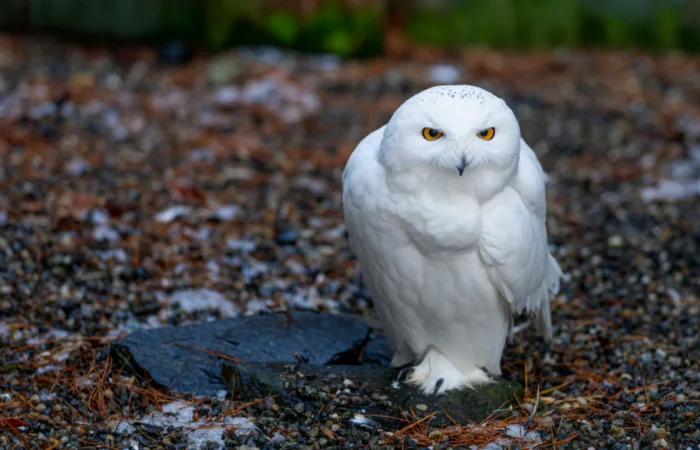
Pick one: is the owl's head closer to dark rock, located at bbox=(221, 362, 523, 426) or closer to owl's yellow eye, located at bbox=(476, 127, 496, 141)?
owl's yellow eye, located at bbox=(476, 127, 496, 141)

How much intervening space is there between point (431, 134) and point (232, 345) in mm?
1319

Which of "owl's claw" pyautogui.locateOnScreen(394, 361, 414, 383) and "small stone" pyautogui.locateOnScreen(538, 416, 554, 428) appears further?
"owl's claw" pyautogui.locateOnScreen(394, 361, 414, 383)

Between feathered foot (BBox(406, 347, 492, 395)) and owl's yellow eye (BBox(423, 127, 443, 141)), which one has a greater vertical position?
owl's yellow eye (BBox(423, 127, 443, 141))

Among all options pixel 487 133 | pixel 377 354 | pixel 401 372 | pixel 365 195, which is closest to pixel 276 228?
pixel 377 354

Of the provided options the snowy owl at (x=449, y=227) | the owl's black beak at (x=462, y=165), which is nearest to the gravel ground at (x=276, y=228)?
the snowy owl at (x=449, y=227)

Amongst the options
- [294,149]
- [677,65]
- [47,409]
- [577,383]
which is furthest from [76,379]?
[677,65]

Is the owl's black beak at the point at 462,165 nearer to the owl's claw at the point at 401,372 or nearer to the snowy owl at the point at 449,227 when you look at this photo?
the snowy owl at the point at 449,227

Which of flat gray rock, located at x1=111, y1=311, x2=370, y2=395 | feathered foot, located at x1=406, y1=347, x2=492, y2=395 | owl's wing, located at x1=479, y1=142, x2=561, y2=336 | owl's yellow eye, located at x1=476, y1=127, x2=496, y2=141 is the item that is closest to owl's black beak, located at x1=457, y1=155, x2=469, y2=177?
owl's yellow eye, located at x1=476, y1=127, x2=496, y2=141

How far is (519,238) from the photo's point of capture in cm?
344

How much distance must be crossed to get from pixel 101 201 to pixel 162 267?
82cm

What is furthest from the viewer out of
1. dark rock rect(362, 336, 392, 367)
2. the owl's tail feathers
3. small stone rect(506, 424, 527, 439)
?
dark rock rect(362, 336, 392, 367)

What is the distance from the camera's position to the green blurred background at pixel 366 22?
8266 millimetres

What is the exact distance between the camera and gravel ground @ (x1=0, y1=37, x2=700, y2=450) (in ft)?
11.7

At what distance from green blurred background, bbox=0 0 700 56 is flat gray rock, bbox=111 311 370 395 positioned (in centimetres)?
A: 453
